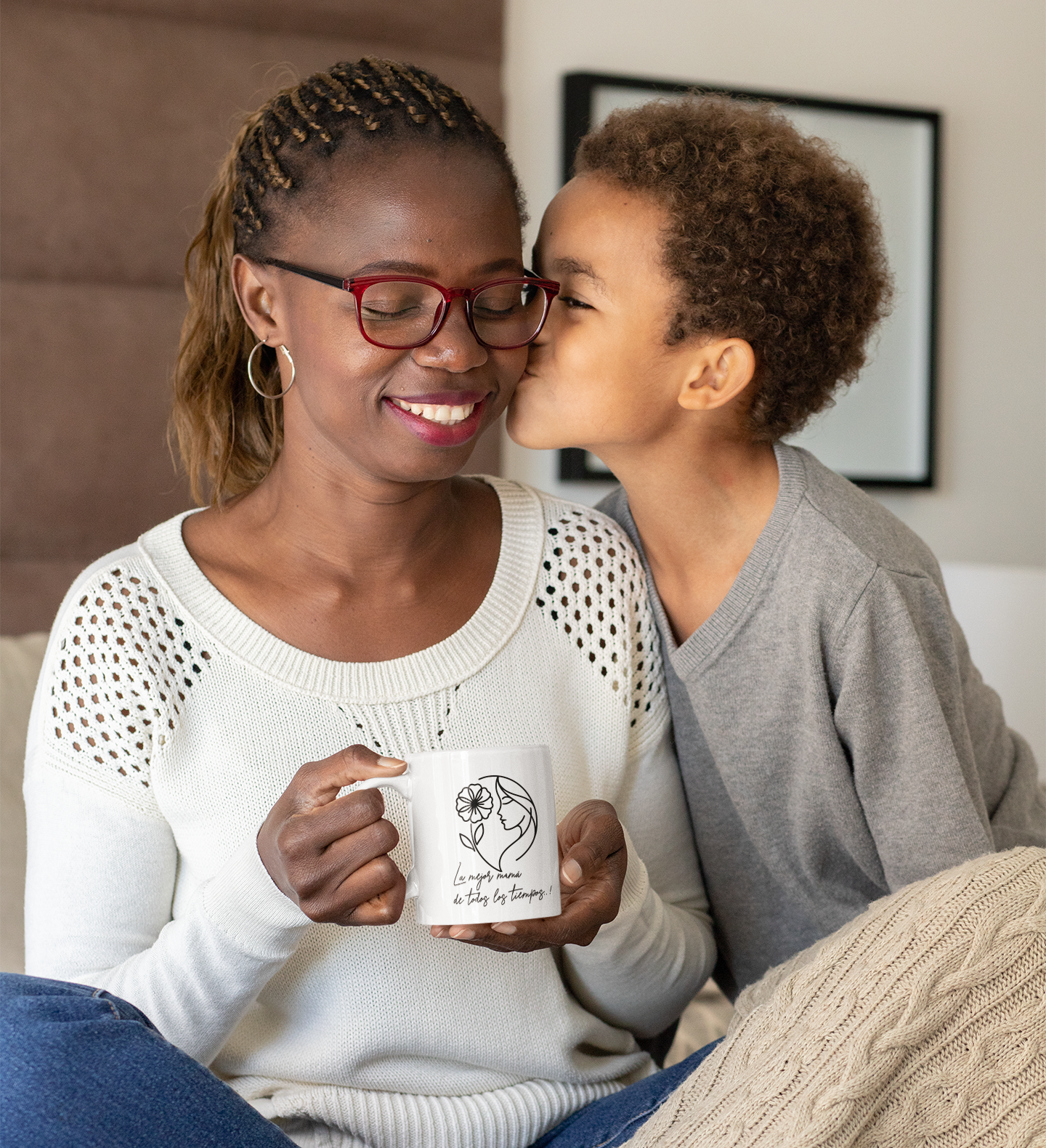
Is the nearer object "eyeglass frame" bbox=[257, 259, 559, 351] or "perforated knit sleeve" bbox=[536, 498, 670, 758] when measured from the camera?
"eyeglass frame" bbox=[257, 259, 559, 351]

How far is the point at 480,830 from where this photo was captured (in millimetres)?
754

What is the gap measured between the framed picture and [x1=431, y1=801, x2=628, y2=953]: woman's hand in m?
1.46

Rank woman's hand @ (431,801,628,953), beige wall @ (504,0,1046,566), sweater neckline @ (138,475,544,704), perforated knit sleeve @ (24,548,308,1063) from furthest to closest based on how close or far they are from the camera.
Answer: beige wall @ (504,0,1046,566) < sweater neckline @ (138,475,544,704) < perforated knit sleeve @ (24,548,308,1063) < woman's hand @ (431,801,628,953)

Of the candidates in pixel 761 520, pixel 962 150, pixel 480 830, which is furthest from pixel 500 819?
pixel 962 150

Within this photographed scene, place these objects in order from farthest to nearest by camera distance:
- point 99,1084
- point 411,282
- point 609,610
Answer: point 609,610, point 411,282, point 99,1084

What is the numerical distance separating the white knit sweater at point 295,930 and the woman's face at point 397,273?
0.20m

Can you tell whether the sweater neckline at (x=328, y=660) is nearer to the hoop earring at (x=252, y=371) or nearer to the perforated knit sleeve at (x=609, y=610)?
the perforated knit sleeve at (x=609, y=610)

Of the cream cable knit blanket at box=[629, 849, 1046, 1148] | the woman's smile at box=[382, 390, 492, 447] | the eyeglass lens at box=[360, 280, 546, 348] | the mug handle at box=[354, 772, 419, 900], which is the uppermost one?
the eyeglass lens at box=[360, 280, 546, 348]

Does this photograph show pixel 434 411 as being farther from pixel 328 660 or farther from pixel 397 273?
pixel 328 660

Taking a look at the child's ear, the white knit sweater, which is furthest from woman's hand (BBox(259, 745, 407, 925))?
the child's ear

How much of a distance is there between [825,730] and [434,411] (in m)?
0.45

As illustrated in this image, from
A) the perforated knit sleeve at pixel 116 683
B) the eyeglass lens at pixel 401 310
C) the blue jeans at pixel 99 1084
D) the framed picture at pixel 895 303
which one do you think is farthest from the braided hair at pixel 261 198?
the framed picture at pixel 895 303

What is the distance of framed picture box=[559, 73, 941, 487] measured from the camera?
7.54ft

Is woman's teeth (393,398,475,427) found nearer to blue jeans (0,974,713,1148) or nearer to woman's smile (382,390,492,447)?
woman's smile (382,390,492,447)
